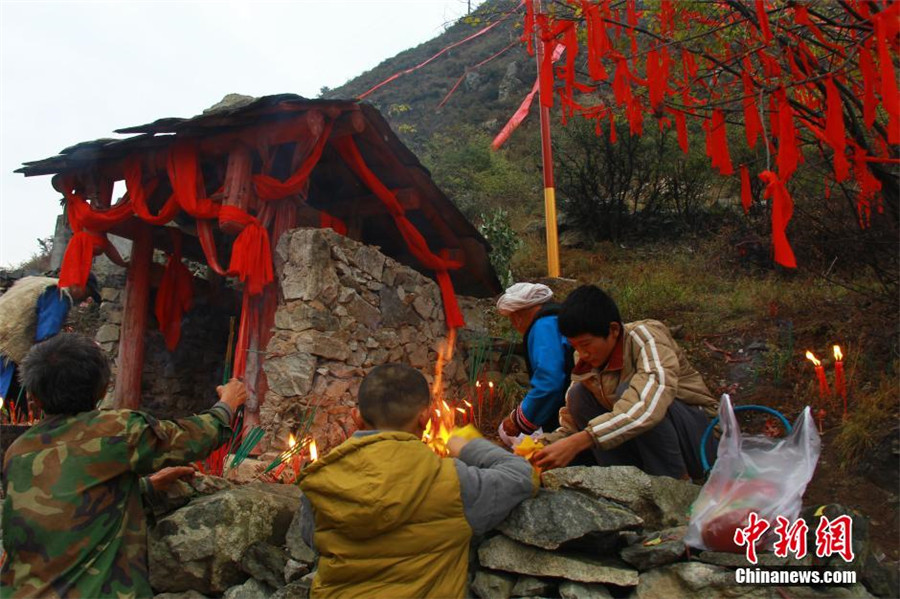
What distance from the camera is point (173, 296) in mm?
7520

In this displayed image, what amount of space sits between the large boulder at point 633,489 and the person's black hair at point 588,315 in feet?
2.26

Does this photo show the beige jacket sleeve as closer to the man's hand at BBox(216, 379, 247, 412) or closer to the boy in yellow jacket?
the boy in yellow jacket

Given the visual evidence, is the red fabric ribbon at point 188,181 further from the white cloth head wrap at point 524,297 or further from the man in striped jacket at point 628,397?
the man in striped jacket at point 628,397

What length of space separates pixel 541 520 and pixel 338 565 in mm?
867

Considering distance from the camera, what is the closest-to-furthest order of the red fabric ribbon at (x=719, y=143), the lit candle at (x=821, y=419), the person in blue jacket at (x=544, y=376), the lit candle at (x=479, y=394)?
the red fabric ribbon at (x=719, y=143) < the person in blue jacket at (x=544, y=376) < the lit candle at (x=821, y=419) < the lit candle at (x=479, y=394)

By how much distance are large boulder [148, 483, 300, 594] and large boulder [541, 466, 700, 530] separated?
1.63 metres

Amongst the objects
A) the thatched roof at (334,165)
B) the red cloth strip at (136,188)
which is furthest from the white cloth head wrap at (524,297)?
the red cloth strip at (136,188)

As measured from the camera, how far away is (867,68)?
3.16m

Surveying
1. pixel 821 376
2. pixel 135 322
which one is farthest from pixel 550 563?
pixel 135 322

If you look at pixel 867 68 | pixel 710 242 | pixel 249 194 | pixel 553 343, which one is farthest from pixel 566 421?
pixel 710 242

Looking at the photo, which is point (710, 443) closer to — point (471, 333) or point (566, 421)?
point (566, 421)

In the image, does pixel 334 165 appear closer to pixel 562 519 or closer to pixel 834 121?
pixel 834 121

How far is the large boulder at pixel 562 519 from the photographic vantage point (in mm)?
2473

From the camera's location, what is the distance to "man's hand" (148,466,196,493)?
3018 mm
